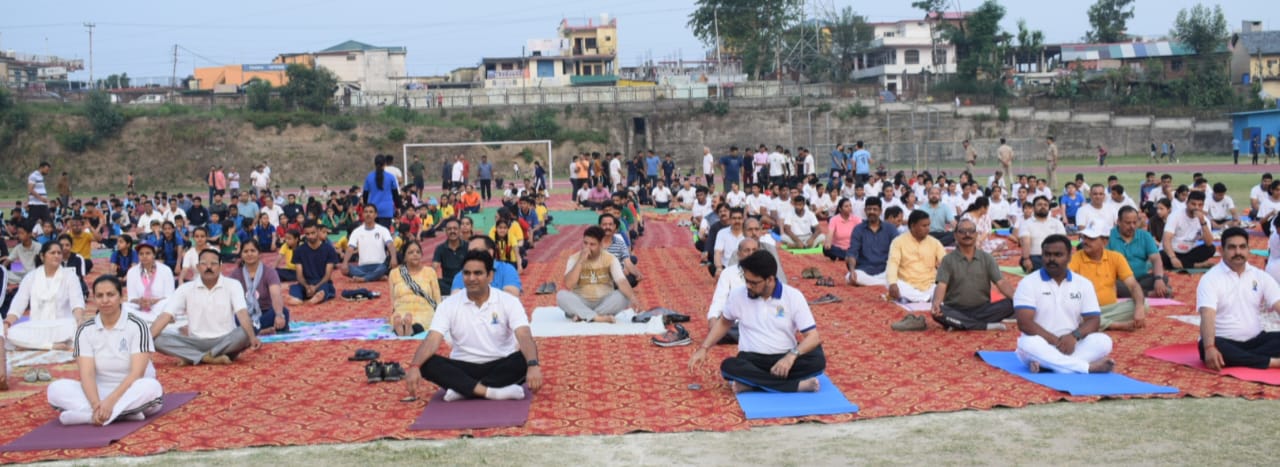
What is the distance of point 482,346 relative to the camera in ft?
21.8

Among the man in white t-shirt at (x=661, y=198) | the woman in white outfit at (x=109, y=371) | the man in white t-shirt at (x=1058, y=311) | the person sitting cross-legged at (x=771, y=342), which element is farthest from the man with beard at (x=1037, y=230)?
the man in white t-shirt at (x=661, y=198)

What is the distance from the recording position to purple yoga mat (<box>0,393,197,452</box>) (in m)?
5.77

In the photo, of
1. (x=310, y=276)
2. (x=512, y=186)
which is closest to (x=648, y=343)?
(x=310, y=276)

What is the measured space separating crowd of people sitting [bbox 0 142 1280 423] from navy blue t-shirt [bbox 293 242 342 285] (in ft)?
0.07

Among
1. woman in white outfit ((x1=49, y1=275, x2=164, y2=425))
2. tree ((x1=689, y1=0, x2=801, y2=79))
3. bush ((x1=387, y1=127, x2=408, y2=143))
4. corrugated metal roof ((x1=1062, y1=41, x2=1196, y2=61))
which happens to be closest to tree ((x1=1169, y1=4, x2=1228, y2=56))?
corrugated metal roof ((x1=1062, y1=41, x2=1196, y2=61))

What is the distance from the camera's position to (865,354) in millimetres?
8062

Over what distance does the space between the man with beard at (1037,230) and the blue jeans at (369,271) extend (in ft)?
25.9

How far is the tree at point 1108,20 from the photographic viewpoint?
3113 inches

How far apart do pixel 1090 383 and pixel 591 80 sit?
2624 inches

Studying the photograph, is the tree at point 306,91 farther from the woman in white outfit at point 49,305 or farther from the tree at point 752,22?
the woman in white outfit at point 49,305

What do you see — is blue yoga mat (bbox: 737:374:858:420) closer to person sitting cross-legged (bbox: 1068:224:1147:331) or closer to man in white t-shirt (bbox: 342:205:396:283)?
person sitting cross-legged (bbox: 1068:224:1147:331)

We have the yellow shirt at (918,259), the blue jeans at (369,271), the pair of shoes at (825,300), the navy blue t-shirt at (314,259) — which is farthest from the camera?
the blue jeans at (369,271)

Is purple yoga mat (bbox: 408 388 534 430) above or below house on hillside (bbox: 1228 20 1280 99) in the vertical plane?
below

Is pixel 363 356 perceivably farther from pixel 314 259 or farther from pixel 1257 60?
pixel 1257 60
